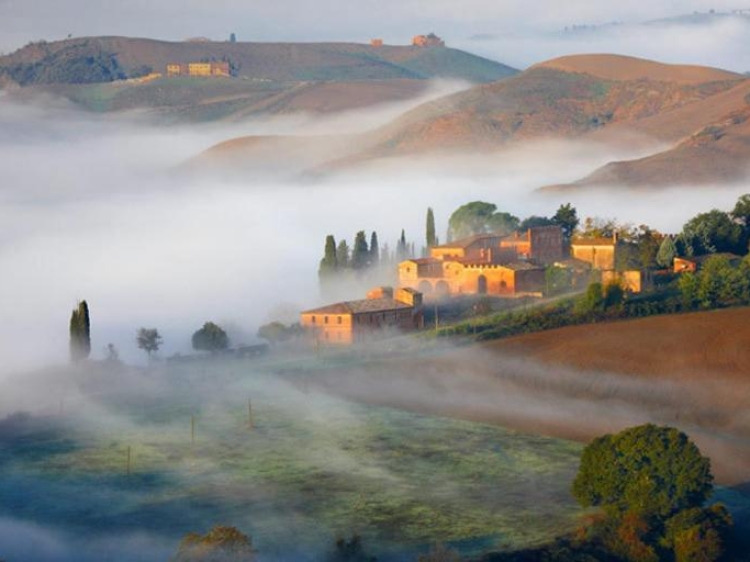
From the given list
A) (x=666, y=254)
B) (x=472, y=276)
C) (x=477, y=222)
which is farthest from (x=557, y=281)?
(x=477, y=222)

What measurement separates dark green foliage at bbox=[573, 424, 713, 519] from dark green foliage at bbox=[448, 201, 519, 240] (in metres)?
69.6

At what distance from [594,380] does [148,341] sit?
3109cm

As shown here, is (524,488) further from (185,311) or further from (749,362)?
(185,311)

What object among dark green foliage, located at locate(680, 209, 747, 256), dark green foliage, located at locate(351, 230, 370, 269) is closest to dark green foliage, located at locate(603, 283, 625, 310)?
dark green foliage, located at locate(680, 209, 747, 256)

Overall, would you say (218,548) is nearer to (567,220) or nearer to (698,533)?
(698,533)

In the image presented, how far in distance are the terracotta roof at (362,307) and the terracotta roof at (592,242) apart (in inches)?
687

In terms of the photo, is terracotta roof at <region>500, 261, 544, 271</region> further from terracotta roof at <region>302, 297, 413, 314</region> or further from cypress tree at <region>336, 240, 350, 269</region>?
cypress tree at <region>336, 240, 350, 269</region>

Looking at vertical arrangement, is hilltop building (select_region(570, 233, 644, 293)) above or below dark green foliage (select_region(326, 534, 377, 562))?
above

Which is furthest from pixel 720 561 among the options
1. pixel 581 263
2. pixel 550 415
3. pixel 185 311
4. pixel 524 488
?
pixel 185 311

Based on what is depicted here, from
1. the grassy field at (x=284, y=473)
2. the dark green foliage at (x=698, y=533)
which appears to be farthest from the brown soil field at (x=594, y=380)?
the dark green foliage at (x=698, y=533)

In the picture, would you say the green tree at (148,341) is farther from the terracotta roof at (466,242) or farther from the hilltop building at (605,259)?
the hilltop building at (605,259)

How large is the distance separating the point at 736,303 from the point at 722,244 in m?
19.6

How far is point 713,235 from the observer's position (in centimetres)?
11794

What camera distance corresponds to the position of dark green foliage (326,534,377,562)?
5444cm
